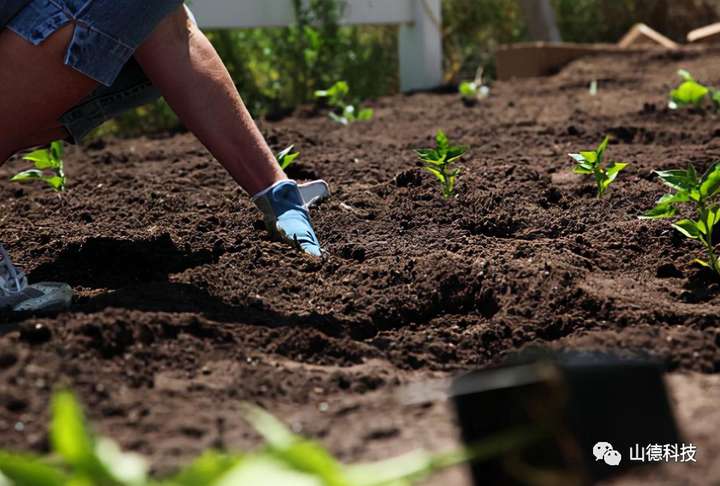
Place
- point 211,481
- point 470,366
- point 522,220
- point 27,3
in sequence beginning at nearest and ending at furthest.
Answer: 1. point 211,481
2. point 470,366
3. point 27,3
4. point 522,220

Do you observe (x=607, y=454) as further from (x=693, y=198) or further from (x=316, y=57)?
(x=316, y=57)

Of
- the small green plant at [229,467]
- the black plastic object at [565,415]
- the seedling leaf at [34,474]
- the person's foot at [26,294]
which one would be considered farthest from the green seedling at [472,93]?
the seedling leaf at [34,474]

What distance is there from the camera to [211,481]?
1.11 metres

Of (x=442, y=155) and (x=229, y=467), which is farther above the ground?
(x=229, y=467)

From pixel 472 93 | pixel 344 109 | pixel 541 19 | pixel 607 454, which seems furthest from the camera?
pixel 541 19

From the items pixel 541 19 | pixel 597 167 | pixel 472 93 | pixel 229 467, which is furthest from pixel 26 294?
pixel 541 19

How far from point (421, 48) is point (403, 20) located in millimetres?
207

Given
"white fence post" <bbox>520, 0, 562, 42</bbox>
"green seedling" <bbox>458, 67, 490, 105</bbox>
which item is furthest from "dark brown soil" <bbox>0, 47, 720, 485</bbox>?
"white fence post" <bbox>520, 0, 562, 42</bbox>

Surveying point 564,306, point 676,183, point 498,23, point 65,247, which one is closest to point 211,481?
point 564,306

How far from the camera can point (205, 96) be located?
2578mm

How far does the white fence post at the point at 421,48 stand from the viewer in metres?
6.16

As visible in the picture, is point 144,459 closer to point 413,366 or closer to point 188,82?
point 413,366

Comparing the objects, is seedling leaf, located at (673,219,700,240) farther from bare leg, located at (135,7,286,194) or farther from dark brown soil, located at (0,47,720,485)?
bare leg, located at (135,7,286,194)

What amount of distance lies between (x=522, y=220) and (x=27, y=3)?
1.43 metres
